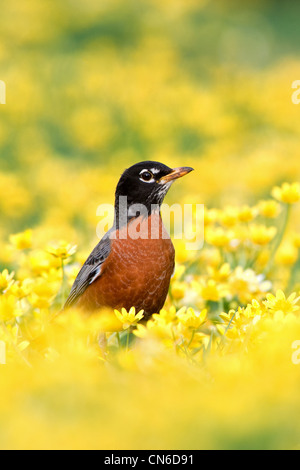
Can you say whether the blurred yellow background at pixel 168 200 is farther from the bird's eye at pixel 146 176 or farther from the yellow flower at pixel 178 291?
the bird's eye at pixel 146 176

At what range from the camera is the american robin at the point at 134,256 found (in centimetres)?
279

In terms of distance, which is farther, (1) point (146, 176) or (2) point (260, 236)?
(2) point (260, 236)

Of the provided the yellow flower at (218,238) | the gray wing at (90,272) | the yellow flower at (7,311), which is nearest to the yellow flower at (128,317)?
the yellow flower at (7,311)

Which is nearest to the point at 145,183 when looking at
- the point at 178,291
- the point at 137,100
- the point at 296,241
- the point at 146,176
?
the point at 146,176

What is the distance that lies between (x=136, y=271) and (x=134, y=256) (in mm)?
67

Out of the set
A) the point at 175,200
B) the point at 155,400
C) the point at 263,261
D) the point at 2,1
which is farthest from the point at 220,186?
the point at 2,1

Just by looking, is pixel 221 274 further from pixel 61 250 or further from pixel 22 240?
pixel 22 240

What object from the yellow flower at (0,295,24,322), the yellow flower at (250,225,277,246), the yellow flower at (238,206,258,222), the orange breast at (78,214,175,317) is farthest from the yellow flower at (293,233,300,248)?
the yellow flower at (0,295,24,322)

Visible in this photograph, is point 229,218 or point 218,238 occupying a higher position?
point 229,218

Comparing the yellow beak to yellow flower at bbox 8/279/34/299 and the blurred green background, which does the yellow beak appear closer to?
yellow flower at bbox 8/279/34/299

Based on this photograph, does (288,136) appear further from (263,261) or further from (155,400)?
(155,400)

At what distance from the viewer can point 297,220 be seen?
524 cm

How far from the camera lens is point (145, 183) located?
2957 millimetres

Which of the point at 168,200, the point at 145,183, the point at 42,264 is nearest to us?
the point at 145,183
